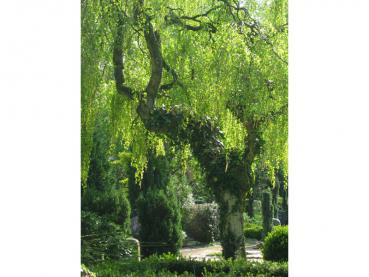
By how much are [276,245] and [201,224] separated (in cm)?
196

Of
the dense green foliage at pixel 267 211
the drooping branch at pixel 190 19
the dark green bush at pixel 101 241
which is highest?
the drooping branch at pixel 190 19

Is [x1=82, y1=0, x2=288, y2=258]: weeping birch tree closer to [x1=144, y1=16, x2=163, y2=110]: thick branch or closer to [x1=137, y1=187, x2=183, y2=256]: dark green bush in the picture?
[x1=144, y1=16, x2=163, y2=110]: thick branch

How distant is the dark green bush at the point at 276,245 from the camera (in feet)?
16.9

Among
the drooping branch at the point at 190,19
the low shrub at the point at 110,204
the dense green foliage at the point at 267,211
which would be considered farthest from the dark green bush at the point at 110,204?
the drooping branch at the point at 190,19

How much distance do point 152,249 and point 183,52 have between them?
316 centimetres

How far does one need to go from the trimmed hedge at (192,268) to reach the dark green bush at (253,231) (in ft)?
1.51

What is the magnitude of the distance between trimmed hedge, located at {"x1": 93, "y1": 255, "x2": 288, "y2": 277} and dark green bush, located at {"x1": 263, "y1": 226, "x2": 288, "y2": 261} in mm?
366

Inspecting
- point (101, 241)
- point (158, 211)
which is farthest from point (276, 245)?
point (158, 211)

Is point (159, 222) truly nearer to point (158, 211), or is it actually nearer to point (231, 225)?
point (158, 211)

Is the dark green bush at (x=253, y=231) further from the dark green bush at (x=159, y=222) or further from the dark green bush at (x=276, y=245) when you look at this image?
the dark green bush at (x=159, y=222)

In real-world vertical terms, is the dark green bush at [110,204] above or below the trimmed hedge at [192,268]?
→ above

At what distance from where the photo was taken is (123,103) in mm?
5023
